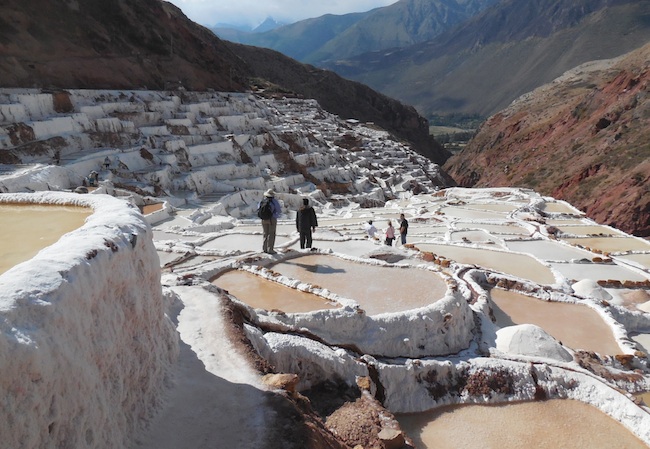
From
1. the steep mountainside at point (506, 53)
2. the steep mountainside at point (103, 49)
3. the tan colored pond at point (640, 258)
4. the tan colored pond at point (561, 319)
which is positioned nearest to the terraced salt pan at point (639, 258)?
the tan colored pond at point (640, 258)

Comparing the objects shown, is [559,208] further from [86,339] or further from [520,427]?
[86,339]

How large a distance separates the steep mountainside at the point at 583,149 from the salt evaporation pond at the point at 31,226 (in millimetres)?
26361

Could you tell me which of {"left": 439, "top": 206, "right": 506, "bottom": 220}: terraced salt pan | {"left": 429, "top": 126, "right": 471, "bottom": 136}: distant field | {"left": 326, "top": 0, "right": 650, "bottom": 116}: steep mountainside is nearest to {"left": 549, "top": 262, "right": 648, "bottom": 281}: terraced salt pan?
{"left": 439, "top": 206, "right": 506, "bottom": 220}: terraced salt pan

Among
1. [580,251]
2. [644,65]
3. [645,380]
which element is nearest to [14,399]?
[645,380]

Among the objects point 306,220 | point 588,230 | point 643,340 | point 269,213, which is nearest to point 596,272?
point 643,340

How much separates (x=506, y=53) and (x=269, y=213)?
512ft

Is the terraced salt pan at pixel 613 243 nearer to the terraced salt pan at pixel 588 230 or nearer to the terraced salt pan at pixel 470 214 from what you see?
the terraced salt pan at pixel 588 230

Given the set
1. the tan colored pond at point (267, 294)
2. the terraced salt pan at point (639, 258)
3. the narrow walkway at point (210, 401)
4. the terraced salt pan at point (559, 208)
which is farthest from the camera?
the terraced salt pan at point (559, 208)

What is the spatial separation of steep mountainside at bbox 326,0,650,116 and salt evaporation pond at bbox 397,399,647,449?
116283 mm

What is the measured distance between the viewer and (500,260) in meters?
11.7

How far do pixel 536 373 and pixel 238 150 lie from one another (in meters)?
22.9

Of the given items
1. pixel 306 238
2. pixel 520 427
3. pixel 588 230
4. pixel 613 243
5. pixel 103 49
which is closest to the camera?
pixel 520 427

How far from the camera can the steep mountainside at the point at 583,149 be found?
88.6 feet

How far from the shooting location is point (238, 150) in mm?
27109
